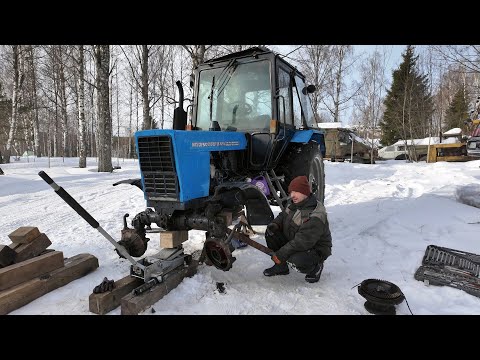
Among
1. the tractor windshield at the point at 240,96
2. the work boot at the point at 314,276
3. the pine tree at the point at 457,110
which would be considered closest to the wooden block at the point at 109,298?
the work boot at the point at 314,276

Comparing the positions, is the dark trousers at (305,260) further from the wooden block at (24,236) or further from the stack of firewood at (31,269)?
the wooden block at (24,236)

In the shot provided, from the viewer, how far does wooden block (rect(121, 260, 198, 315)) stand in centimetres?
229

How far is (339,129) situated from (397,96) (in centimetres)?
1341

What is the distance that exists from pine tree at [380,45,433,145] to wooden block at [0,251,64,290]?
2280 cm

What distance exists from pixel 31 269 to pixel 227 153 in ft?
7.68

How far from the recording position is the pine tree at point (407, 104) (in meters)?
22.5

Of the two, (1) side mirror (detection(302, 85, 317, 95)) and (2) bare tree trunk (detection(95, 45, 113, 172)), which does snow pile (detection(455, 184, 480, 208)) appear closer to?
(1) side mirror (detection(302, 85, 317, 95))

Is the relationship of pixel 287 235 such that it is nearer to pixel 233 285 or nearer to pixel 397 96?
pixel 233 285

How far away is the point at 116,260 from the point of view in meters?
3.44

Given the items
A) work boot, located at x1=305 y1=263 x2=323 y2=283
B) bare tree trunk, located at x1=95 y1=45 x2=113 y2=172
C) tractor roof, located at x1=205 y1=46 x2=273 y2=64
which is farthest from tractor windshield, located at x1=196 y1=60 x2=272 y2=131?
bare tree trunk, located at x1=95 y1=45 x2=113 y2=172

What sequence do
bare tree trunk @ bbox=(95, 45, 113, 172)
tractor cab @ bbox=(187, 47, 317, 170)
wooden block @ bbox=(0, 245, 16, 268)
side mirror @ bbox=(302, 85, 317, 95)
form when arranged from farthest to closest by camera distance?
bare tree trunk @ bbox=(95, 45, 113, 172) → side mirror @ bbox=(302, 85, 317, 95) → tractor cab @ bbox=(187, 47, 317, 170) → wooden block @ bbox=(0, 245, 16, 268)

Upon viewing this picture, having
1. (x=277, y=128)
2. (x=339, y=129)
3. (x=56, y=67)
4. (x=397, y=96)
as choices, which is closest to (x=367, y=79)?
(x=397, y=96)

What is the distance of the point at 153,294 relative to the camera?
248 centimetres

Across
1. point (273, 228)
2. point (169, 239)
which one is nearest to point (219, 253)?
point (169, 239)
